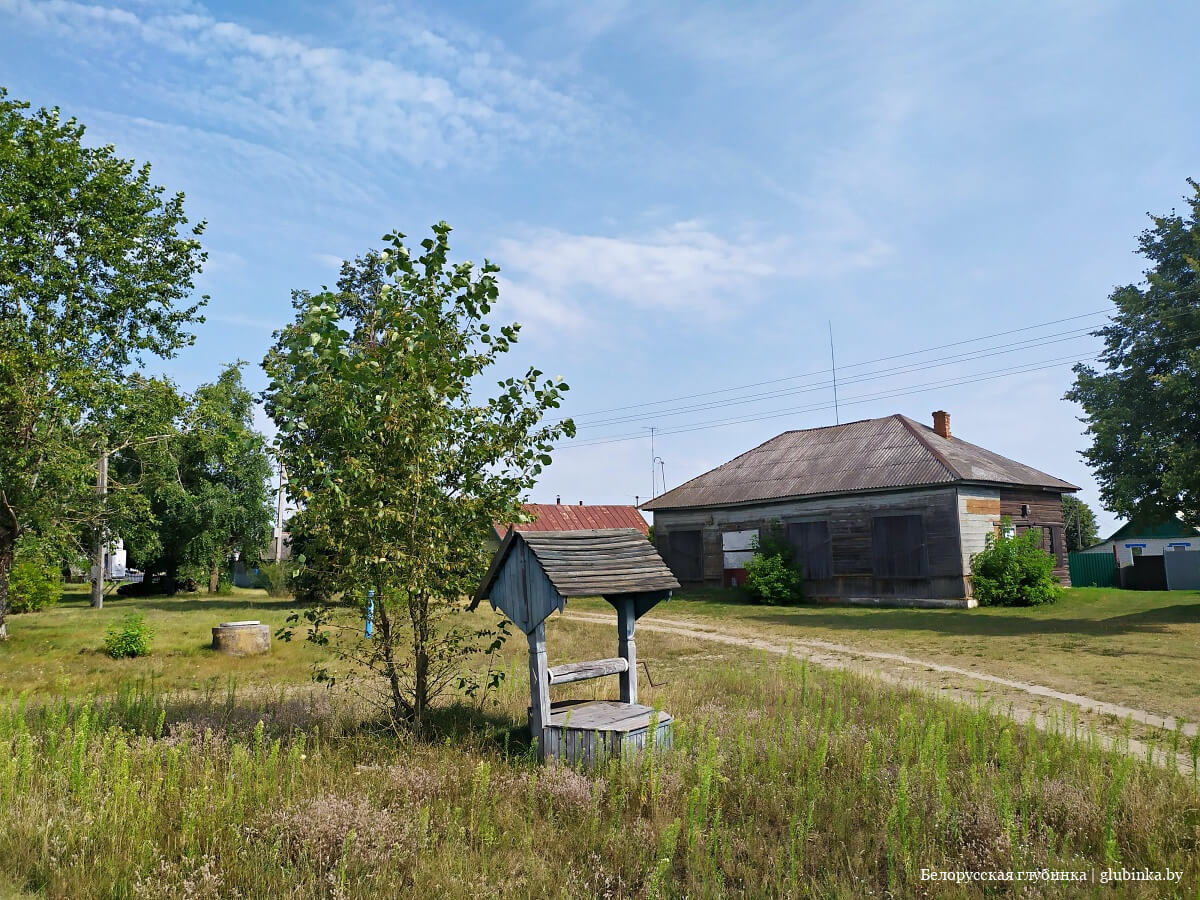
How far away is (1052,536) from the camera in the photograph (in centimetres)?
2811

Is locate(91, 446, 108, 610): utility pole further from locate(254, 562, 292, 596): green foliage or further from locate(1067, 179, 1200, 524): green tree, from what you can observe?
locate(1067, 179, 1200, 524): green tree

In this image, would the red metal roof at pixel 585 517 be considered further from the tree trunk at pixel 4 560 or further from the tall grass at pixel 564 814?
the tall grass at pixel 564 814

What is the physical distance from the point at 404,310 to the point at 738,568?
81.5ft

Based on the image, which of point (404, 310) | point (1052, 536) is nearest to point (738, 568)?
point (1052, 536)

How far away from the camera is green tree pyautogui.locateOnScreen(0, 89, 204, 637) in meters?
16.4

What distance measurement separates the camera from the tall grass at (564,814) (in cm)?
479

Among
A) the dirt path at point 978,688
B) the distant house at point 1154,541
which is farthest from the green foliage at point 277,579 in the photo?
the distant house at point 1154,541

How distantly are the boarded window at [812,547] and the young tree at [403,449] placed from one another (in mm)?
21572

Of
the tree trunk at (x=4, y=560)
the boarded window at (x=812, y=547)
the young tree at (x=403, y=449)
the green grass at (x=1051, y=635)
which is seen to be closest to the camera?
the young tree at (x=403, y=449)

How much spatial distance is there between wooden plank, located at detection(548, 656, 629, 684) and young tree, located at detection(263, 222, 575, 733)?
2.78ft

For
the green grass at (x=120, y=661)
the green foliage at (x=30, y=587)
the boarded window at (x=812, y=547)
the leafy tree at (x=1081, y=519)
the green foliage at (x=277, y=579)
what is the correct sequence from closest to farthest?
Result: the green grass at (x=120, y=661), the green foliage at (x=30, y=587), the boarded window at (x=812, y=547), the green foliage at (x=277, y=579), the leafy tree at (x=1081, y=519)

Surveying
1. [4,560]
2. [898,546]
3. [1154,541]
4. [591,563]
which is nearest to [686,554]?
[898,546]

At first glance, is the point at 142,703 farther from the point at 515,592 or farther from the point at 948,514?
the point at 948,514

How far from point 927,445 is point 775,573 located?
6.73 metres
